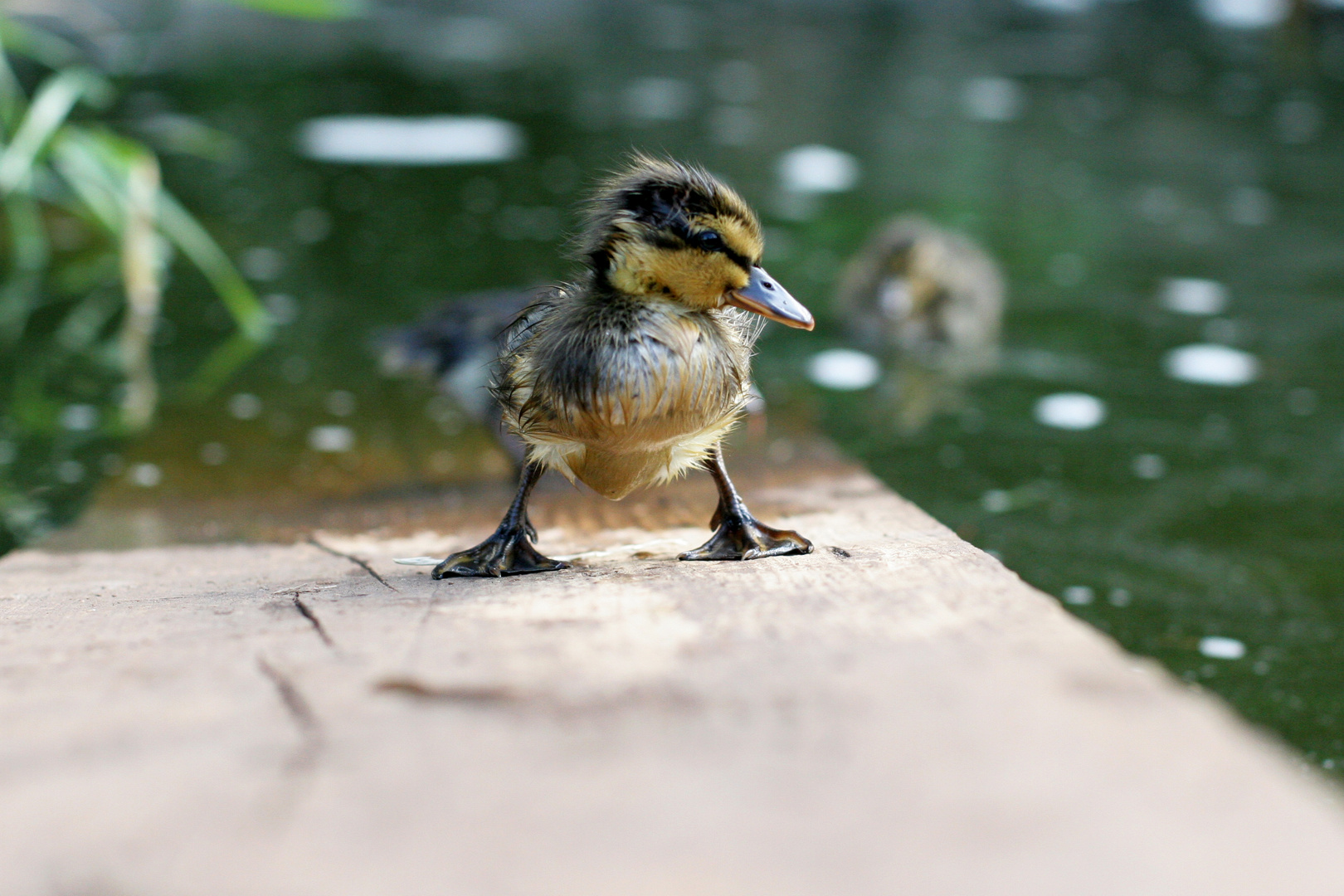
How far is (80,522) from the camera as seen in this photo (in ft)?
10.6

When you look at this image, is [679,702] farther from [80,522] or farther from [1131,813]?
[80,522]

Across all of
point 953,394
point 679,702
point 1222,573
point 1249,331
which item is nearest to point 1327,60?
point 1249,331

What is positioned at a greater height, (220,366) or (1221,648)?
(220,366)

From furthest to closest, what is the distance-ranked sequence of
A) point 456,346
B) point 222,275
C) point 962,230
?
point 962,230 < point 222,275 < point 456,346

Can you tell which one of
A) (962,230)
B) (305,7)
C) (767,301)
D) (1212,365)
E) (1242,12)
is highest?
(1242,12)

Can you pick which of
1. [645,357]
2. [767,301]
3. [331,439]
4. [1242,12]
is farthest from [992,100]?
[645,357]

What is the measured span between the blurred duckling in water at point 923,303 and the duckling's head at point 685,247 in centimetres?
308

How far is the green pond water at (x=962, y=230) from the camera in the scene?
131 inches

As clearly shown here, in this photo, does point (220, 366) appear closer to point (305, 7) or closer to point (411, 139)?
point (305, 7)

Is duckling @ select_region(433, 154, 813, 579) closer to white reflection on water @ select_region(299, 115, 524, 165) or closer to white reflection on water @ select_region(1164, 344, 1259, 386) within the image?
white reflection on water @ select_region(1164, 344, 1259, 386)

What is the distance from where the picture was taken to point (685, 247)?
2.12 m

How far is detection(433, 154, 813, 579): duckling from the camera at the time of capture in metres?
2.05

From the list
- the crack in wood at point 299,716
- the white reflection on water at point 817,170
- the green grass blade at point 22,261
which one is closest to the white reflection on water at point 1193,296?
the white reflection on water at point 817,170

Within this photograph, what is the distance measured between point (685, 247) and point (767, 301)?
163 millimetres
